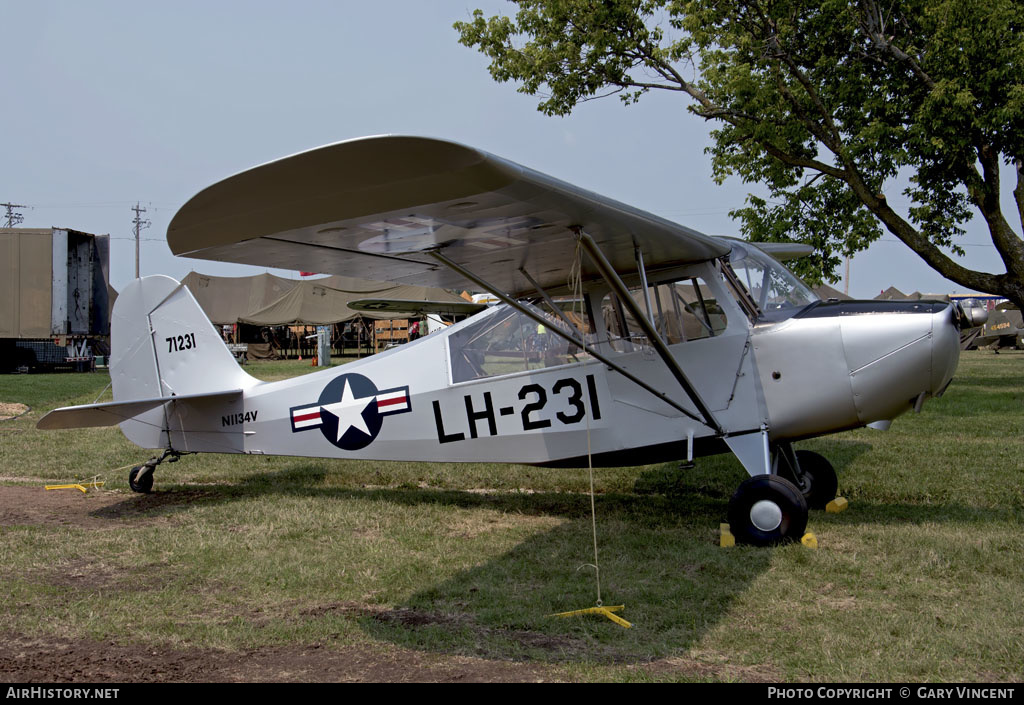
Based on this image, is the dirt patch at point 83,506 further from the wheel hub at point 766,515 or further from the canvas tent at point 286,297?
the canvas tent at point 286,297

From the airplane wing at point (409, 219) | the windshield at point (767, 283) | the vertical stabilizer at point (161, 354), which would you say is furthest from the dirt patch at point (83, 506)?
the windshield at point (767, 283)

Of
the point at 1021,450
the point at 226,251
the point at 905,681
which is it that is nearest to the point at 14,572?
the point at 226,251

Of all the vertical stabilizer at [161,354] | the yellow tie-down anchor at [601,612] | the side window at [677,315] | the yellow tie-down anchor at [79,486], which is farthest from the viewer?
the yellow tie-down anchor at [79,486]

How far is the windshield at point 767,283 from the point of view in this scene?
6.01 metres

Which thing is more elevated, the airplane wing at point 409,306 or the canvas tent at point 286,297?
the canvas tent at point 286,297

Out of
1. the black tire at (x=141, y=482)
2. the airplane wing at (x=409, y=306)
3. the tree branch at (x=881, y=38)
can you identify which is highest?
the tree branch at (x=881, y=38)

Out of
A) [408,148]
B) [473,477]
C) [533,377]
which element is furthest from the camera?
[473,477]

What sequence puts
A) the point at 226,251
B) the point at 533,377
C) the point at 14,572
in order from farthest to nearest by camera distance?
1. the point at 533,377
2. the point at 14,572
3. the point at 226,251

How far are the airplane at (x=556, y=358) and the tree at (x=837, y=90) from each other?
11.3 meters

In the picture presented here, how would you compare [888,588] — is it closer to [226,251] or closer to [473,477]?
[226,251]

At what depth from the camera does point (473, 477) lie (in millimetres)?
8539

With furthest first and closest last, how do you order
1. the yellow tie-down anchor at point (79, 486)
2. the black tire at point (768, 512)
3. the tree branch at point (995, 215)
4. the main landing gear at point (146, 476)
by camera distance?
the tree branch at point (995, 215)
the yellow tie-down anchor at point (79, 486)
the main landing gear at point (146, 476)
the black tire at point (768, 512)
